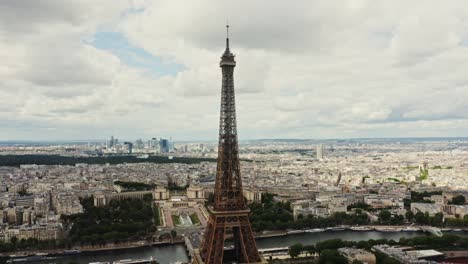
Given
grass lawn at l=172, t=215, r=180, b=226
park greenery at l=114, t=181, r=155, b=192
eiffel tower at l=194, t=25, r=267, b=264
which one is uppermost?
eiffel tower at l=194, t=25, r=267, b=264

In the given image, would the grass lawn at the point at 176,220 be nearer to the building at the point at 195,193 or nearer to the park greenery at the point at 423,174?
the building at the point at 195,193

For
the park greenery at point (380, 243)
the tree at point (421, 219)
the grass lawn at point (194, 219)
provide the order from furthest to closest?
the grass lawn at point (194, 219) < the tree at point (421, 219) < the park greenery at point (380, 243)

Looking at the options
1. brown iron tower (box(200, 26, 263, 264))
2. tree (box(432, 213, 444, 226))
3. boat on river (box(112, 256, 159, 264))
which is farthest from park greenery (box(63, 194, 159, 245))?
tree (box(432, 213, 444, 226))

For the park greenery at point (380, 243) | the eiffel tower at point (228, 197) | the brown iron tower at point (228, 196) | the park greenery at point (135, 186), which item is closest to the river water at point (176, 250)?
the park greenery at point (380, 243)

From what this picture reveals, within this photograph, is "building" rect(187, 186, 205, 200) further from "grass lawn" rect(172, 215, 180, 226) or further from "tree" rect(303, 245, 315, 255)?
"tree" rect(303, 245, 315, 255)

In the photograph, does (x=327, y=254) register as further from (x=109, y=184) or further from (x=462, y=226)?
(x=109, y=184)

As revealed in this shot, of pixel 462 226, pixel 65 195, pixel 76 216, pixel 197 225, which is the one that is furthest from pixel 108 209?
pixel 462 226
